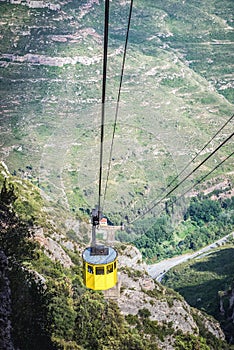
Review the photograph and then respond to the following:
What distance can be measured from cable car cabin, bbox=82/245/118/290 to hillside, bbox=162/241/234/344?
20.9m

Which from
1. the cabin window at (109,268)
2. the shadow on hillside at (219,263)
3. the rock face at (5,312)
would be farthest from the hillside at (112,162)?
the shadow on hillside at (219,263)

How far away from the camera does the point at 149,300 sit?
3009 centimetres

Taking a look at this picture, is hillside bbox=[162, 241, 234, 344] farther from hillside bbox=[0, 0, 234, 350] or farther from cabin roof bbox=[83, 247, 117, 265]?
cabin roof bbox=[83, 247, 117, 265]

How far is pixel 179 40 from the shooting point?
119438mm

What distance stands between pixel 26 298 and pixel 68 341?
9.56 feet

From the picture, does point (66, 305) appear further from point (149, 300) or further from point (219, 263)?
point (219, 263)

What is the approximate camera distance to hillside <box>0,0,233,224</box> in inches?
2376

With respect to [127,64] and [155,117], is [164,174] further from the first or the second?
[127,64]

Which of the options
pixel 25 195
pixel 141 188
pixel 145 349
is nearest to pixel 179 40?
pixel 141 188

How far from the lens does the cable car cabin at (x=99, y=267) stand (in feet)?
54.9

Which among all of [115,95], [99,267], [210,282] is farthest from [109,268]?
[115,95]

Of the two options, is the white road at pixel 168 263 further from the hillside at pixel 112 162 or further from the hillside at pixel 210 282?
the hillside at pixel 210 282

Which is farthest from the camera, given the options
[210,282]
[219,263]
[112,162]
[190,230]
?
[190,230]

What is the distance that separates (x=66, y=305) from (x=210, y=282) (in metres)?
23.8
